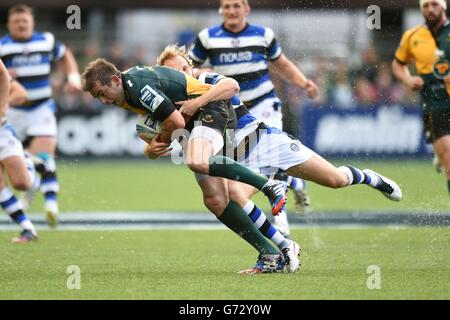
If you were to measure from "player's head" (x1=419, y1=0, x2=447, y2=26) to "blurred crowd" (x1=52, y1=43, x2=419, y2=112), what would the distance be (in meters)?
8.69

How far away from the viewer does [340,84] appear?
66.9 ft

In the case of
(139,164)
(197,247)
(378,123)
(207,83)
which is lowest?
(139,164)

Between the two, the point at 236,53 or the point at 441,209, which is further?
the point at 441,209

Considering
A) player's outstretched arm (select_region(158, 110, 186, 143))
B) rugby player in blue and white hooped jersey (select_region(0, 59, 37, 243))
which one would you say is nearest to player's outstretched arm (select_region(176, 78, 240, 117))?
player's outstretched arm (select_region(158, 110, 186, 143))

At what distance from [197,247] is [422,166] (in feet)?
32.0

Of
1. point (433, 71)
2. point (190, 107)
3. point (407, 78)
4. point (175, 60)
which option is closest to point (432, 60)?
point (433, 71)

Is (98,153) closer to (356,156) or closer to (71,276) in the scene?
(356,156)

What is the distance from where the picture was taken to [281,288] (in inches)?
253

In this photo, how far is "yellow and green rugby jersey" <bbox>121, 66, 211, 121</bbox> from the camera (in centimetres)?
680

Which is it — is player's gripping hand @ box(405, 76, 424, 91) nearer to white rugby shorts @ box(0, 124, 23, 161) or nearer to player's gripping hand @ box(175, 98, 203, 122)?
player's gripping hand @ box(175, 98, 203, 122)

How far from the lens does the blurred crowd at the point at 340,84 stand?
1945 centimetres

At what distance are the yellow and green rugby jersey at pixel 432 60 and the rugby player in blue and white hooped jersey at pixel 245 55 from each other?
4.28ft

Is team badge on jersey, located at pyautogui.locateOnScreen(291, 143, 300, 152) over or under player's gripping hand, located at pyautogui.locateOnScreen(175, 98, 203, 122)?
under
